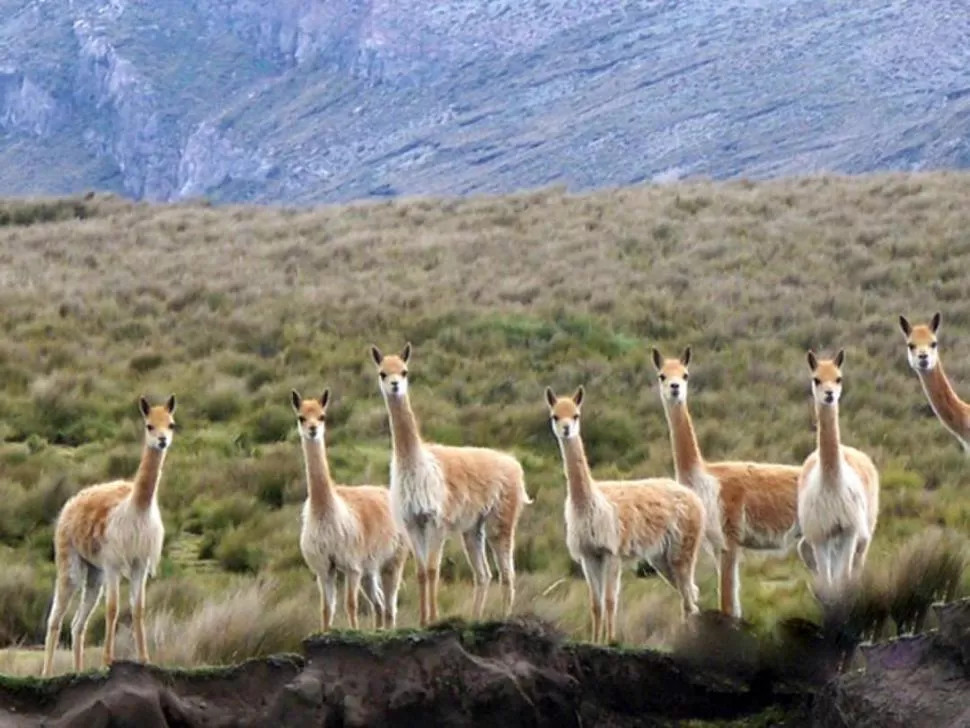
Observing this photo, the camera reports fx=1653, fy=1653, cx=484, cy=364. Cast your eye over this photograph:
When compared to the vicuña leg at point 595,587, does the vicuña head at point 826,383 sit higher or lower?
higher

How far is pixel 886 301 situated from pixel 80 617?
42.4ft

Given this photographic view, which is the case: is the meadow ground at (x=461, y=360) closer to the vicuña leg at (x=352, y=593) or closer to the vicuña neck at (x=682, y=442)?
the vicuña leg at (x=352, y=593)

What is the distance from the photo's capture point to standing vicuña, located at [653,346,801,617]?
31.3 ft

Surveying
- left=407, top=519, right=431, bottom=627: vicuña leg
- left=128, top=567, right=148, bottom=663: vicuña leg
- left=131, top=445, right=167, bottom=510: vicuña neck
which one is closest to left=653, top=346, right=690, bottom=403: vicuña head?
left=407, top=519, right=431, bottom=627: vicuña leg

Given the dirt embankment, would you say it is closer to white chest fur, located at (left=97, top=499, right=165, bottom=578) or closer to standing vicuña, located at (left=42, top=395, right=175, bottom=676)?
standing vicuña, located at (left=42, top=395, right=175, bottom=676)

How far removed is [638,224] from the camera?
2577cm

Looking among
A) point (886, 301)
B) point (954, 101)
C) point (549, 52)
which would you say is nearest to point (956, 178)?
point (886, 301)

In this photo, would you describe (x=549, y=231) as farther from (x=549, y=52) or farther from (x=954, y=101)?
(x=549, y=52)

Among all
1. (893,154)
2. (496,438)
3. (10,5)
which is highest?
(10,5)

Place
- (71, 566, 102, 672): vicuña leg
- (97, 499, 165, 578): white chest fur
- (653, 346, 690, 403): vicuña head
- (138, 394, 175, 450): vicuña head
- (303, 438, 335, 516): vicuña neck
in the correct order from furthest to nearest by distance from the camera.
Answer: (653, 346, 690, 403): vicuña head → (303, 438, 335, 516): vicuña neck → (138, 394, 175, 450): vicuña head → (97, 499, 165, 578): white chest fur → (71, 566, 102, 672): vicuña leg

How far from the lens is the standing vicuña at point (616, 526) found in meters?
8.59

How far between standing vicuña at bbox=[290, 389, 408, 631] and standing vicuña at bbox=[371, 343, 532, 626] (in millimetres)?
201

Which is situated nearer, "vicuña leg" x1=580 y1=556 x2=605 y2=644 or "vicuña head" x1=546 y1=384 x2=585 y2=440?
"vicuña leg" x1=580 y1=556 x2=605 y2=644

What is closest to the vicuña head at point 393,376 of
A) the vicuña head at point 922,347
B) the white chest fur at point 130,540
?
the white chest fur at point 130,540
